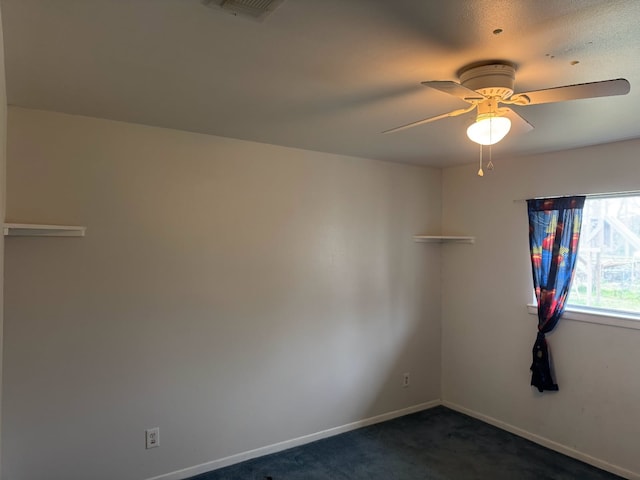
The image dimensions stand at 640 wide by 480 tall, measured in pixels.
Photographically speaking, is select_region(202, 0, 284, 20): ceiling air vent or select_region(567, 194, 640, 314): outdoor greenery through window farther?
select_region(567, 194, 640, 314): outdoor greenery through window

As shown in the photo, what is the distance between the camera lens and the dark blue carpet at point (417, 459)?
315 centimetres

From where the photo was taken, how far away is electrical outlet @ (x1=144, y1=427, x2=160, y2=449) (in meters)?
2.94

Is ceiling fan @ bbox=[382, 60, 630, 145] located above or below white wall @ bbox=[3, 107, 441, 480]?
above

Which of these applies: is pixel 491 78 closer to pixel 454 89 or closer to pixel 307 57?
pixel 454 89

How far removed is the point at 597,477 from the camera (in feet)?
10.3

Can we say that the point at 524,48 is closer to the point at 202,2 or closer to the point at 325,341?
the point at 202,2

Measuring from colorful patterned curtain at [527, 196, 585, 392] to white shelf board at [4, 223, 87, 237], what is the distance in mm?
3469

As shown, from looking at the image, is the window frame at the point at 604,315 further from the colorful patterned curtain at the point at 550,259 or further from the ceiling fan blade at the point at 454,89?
the ceiling fan blade at the point at 454,89

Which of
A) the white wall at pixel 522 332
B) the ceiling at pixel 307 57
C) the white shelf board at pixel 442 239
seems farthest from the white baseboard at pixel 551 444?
the ceiling at pixel 307 57

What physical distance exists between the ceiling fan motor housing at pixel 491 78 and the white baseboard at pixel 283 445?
2971 mm

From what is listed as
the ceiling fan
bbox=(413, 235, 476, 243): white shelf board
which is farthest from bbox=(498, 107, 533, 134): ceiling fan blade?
bbox=(413, 235, 476, 243): white shelf board

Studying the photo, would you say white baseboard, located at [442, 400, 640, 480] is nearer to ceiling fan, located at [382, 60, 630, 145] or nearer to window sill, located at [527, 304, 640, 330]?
window sill, located at [527, 304, 640, 330]

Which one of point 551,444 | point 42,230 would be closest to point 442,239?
point 551,444

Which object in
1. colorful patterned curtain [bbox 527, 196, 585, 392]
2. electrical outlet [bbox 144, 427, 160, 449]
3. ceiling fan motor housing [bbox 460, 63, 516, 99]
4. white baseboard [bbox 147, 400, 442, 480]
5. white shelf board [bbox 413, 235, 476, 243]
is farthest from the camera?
white shelf board [bbox 413, 235, 476, 243]
